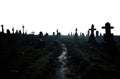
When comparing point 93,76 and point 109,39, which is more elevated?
point 109,39

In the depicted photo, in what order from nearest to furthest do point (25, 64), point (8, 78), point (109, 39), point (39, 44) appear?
point (8, 78)
point (25, 64)
point (109, 39)
point (39, 44)

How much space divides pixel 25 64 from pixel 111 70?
7945 mm

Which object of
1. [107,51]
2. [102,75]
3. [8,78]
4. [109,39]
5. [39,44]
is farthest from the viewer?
[39,44]

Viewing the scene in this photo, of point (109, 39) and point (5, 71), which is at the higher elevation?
point (109, 39)

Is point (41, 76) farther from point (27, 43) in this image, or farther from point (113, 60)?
point (27, 43)

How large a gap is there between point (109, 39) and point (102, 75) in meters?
15.1

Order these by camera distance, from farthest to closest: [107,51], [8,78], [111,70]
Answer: [107,51] < [111,70] < [8,78]

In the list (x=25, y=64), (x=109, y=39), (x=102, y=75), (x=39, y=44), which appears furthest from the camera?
(x=39, y=44)

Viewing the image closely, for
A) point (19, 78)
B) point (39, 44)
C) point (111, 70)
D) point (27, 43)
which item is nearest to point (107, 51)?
point (111, 70)

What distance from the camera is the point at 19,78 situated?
12555 millimetres

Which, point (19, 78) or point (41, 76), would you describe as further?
point (41, 76)

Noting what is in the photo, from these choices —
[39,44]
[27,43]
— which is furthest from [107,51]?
[27,43]

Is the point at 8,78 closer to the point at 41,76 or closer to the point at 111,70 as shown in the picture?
the point at 41,76

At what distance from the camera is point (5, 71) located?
13070 millimetres
